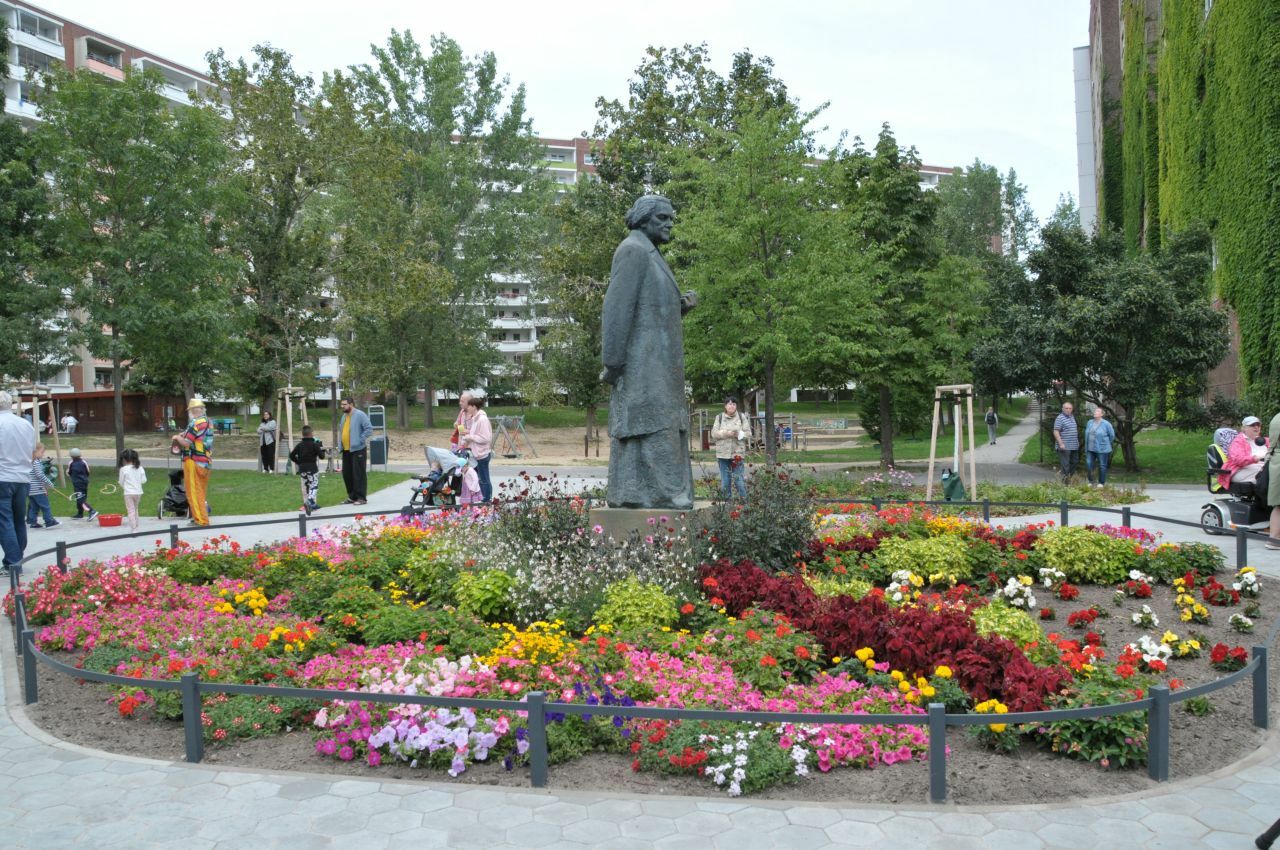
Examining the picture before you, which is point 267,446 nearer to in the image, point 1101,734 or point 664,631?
point 664,631

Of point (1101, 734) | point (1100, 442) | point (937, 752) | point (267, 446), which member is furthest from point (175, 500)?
point (1100, 442)

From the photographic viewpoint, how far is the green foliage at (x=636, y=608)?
Answer: 705 cm

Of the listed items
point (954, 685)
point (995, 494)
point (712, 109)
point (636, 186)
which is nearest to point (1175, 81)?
point (712, 109)

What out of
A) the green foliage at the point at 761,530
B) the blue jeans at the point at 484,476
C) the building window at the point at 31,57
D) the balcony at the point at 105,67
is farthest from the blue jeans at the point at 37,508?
the balcony at the point at 105,67

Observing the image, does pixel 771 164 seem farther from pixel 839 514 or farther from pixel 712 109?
pixel 839 514

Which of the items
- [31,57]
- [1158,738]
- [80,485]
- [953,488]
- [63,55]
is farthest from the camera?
[63,55]

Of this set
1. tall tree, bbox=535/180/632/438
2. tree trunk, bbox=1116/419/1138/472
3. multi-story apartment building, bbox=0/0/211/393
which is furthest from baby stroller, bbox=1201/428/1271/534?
multi-story apartment building, bbox=0/0/211/393

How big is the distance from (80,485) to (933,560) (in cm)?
1444

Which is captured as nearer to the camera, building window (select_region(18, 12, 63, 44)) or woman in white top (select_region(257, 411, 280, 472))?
woman in white top (select_region(257, 411, 280, 472))

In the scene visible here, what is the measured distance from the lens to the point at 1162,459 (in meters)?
23.2

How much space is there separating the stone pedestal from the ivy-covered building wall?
18.1 meters

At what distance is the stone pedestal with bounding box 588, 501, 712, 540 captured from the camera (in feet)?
28.0

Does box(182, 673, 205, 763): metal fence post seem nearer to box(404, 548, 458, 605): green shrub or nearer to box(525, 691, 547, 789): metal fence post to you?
box(525, 691, 547, 789): metal fence post

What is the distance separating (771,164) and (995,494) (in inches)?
343
